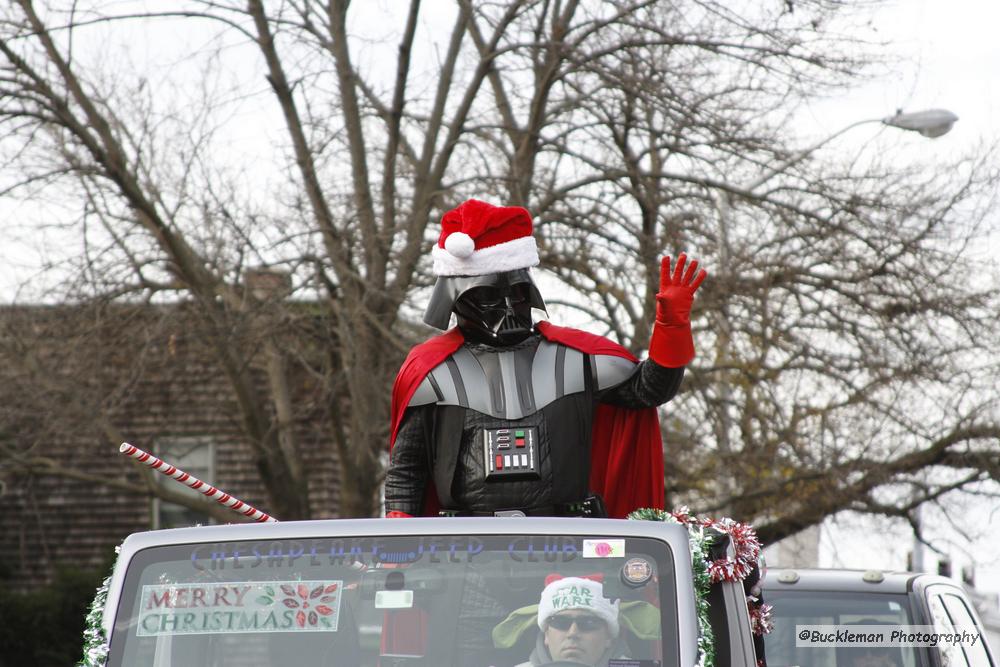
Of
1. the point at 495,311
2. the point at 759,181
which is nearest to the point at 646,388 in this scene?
the point at 495,311

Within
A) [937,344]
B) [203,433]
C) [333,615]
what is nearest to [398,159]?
[203,433]

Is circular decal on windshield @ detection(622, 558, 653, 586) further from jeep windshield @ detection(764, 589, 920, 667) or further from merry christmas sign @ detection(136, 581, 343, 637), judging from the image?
jeep windshield @ detection(764, 589, 920, 667)

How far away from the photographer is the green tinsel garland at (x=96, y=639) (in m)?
2.89

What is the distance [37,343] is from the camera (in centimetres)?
1198

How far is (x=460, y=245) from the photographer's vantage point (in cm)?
442

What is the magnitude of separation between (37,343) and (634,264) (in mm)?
5168

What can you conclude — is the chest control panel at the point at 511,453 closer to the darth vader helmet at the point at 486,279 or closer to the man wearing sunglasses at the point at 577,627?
the darth vader helmet at the point at 486,279

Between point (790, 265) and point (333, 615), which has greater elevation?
point (790, 265)

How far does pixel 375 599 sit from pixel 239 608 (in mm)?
298

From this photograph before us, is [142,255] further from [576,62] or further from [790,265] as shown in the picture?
[790,265]

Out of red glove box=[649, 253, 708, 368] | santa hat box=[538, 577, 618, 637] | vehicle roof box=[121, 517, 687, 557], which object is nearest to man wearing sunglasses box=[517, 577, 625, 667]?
santa hat box=[538, 577, 618, 637]

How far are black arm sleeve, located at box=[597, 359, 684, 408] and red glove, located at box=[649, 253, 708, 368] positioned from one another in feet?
0.11

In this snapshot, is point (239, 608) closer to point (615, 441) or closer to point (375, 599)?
point (375, 599)

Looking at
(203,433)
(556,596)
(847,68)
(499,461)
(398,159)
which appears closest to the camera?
(556,596)
